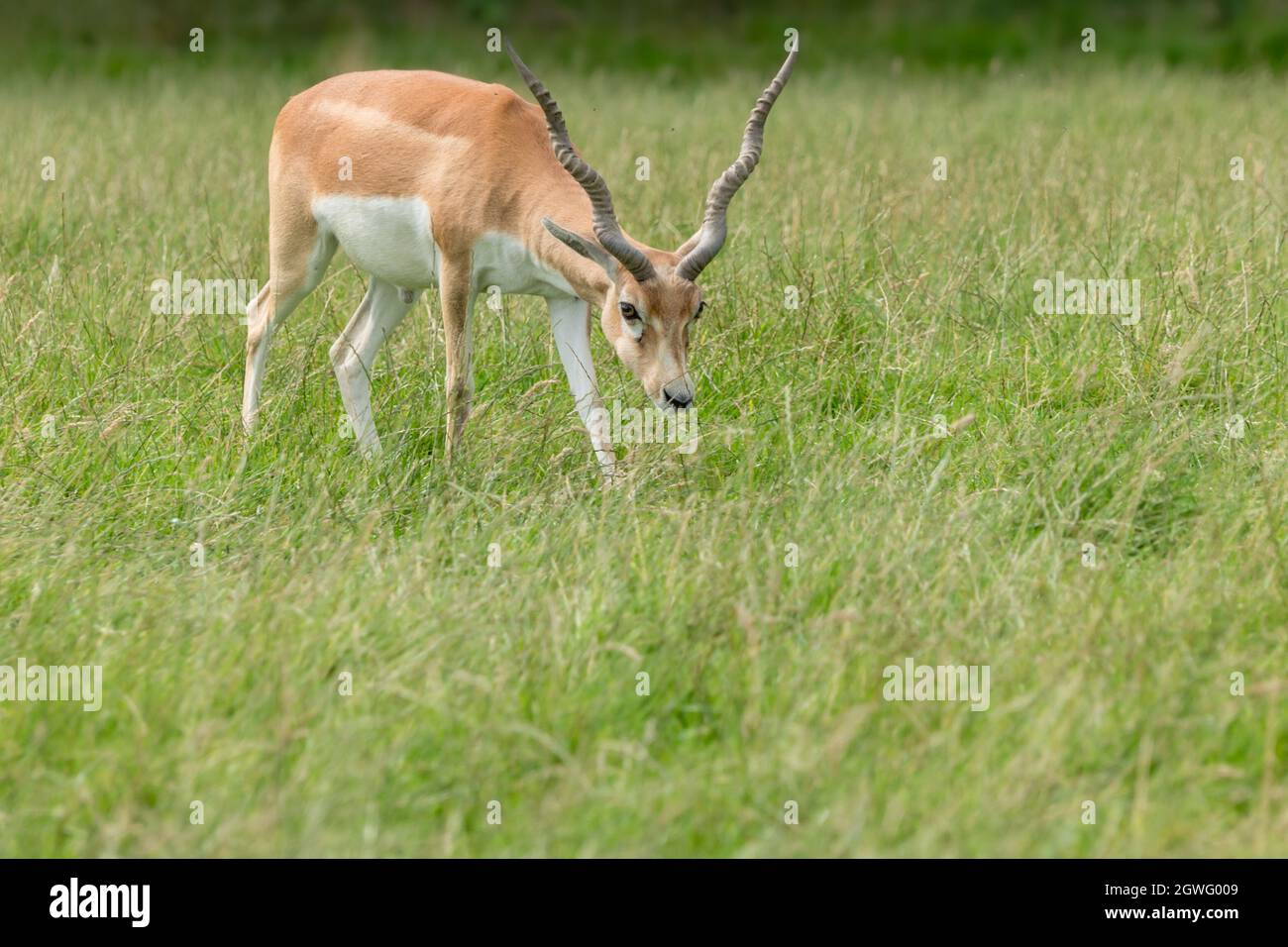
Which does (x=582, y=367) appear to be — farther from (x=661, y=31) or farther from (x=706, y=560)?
(x=661, y=31)

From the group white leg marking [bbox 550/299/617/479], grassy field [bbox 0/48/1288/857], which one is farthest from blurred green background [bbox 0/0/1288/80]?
white leg marking [bbox 550/299/617/479]

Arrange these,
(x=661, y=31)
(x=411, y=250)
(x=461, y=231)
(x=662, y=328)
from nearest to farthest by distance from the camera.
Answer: (x=662, y=328)
(x=461, y=231)
(x=411, y=250)
(x=661, y=31)

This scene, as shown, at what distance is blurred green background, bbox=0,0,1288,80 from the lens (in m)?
16.4

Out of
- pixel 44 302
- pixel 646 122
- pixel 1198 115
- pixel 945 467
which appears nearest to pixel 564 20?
pixel 646 122

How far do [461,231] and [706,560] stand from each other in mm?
1760

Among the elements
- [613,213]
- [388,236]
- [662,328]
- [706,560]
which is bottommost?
[706,560]

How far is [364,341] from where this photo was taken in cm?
595

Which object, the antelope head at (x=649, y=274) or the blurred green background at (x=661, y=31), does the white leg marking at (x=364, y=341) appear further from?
the blurred green background at (x=661, y=31)

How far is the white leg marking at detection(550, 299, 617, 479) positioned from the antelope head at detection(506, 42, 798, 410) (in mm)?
346

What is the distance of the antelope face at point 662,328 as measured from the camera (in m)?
4.78

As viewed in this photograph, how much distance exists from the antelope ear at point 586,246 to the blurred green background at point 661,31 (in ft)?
34.9

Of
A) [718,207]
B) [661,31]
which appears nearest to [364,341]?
[718,207]

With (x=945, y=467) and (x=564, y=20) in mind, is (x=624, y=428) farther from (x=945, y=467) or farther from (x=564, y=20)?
(x=564, y=20)

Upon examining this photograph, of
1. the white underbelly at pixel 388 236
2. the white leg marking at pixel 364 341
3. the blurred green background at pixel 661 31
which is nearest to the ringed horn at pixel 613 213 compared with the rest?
the white underbelly at pixel 388 236
